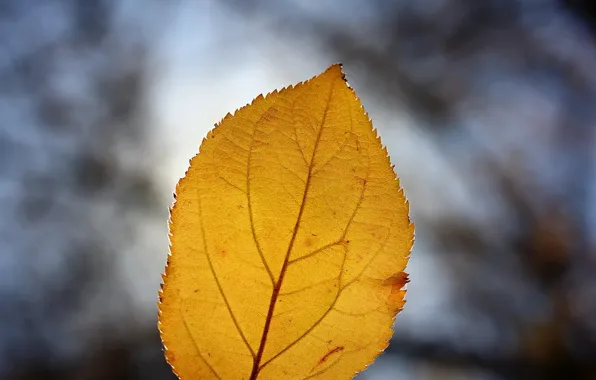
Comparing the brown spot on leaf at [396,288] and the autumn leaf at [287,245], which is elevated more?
the autumn leaf at [287,245]

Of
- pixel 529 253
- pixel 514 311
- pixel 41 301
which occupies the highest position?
pixel 41 301

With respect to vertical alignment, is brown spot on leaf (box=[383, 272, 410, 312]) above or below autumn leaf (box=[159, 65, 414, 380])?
below

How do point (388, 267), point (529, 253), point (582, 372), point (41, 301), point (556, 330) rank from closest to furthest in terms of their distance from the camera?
point (388, 267), point (582, 372), point (556, 330), point (529, 253), point (41, 301)

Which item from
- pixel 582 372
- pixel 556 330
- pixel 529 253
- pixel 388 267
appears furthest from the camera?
pixel 529 253

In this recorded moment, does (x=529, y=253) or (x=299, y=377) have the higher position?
(x=529, y=253)

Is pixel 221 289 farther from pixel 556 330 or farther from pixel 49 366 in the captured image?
pixel 49 366

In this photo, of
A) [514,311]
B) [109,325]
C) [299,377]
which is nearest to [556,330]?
[514,311]

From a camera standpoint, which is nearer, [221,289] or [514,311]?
[221,289]
